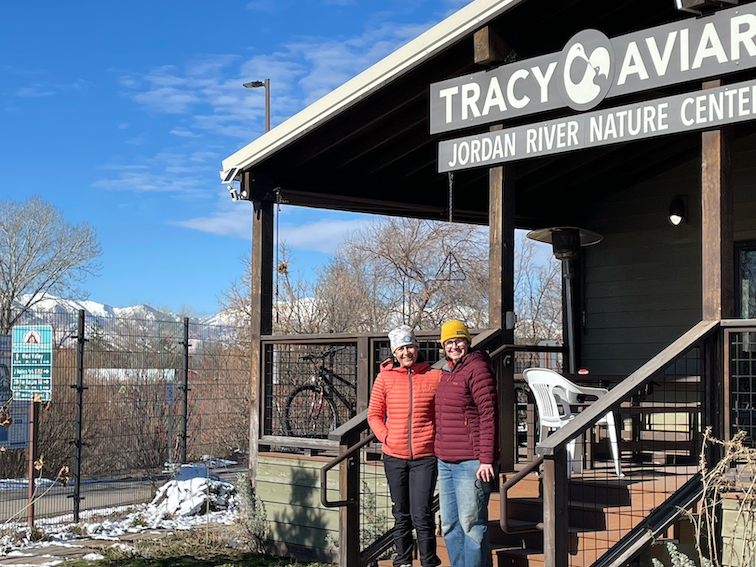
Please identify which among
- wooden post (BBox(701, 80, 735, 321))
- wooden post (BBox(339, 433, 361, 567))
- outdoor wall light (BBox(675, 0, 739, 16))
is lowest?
wooden post (BBox(339, 433, 361, 567))

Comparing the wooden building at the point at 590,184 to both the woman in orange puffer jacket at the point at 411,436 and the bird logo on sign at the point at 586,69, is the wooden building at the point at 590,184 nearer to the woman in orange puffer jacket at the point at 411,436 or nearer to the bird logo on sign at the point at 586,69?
the bird logo on sign at the point at 586,69

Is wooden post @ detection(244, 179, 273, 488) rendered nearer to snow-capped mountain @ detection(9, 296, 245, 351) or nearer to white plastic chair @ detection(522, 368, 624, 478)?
snow-capped mountain @ detection(9, 296, 245, 351)

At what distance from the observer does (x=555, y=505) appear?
225 inches

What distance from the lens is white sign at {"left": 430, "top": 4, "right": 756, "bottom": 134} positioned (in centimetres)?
665

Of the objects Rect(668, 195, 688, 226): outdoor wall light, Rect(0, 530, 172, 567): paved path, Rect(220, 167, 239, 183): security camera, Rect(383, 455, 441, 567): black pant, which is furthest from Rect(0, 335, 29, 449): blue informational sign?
Rect(668, 195, 688, 226): outdoor wall light

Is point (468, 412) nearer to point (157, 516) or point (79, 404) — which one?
point (157, 516)

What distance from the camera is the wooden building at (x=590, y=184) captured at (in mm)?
6688

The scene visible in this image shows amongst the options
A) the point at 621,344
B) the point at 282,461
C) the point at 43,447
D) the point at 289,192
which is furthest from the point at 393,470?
the point at 43,447

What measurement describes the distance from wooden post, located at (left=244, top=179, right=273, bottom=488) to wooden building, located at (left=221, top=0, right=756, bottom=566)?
0.02m

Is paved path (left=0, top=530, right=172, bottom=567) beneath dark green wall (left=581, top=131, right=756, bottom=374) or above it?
beneath

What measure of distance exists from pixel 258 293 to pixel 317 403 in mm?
2137

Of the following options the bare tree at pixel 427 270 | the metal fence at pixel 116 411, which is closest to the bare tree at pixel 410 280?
the bare tree at pixel 427 270

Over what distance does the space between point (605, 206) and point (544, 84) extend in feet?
16.8

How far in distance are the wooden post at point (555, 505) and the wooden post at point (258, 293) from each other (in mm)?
5137
